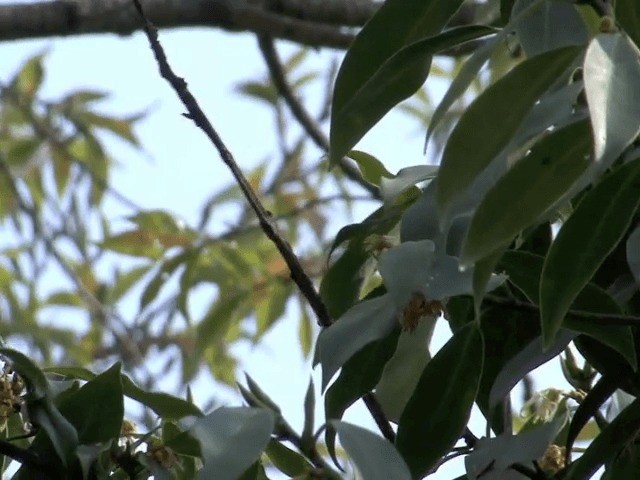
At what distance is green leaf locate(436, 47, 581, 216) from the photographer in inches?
18.5

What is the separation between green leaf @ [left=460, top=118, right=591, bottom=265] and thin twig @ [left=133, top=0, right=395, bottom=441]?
20 cm

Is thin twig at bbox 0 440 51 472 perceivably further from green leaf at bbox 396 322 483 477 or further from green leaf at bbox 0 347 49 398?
green leaf at bbox 396 322 483 477

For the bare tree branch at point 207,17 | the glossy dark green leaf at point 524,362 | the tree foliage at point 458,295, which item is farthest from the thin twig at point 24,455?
Answer: the bare tree branch at point 207,17

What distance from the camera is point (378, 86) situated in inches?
22.3

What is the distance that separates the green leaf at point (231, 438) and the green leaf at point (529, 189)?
0.10 meters

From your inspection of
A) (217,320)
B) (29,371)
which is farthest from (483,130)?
(217,320)

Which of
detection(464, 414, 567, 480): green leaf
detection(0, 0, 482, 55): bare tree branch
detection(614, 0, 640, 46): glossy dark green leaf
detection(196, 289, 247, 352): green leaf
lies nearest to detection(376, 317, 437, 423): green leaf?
detection(464, 414, 567, 480): green leaf

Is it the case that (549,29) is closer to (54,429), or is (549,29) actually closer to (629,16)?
(629,16)

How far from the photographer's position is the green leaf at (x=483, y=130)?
470mm

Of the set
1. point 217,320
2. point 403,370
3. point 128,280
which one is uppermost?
point 128,280

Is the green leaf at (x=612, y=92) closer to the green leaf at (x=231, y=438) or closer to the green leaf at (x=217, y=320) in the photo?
the green leaf at (x=231, y=438)

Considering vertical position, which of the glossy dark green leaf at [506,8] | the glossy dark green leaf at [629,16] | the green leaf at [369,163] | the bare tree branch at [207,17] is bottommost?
the glossy dark green leaf at [629,16]

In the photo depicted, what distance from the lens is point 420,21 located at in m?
0.61

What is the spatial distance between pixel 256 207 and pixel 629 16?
249 millimetres
